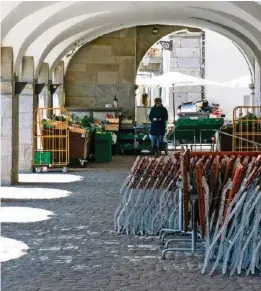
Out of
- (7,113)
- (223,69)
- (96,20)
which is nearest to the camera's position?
(7,113)

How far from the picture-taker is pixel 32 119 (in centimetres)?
2028

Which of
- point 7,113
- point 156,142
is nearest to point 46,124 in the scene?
point 7,113

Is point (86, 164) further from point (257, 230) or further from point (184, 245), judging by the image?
point (257, 230)

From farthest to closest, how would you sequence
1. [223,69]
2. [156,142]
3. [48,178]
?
[223,69] → [156,142] → [48,178]

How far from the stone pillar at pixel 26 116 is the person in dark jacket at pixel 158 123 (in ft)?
15.7

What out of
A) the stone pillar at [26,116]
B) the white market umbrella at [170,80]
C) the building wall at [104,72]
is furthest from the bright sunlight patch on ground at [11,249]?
the white market umbrella at [170,80]

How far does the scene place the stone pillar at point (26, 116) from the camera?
20.1m

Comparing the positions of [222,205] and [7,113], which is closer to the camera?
[222,205]

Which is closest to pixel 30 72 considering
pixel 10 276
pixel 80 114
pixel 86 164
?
pixel 86 164

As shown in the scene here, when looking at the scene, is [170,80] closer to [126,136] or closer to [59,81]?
[126,136]

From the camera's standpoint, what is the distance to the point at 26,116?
66.6 ft

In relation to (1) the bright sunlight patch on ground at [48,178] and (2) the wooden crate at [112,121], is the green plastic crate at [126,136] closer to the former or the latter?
(2) the wooden crate at [112,121]

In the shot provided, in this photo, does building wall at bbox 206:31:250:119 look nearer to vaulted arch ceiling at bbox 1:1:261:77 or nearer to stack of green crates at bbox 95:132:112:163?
vaulted arch ceiling at bbox 1:1:261:77

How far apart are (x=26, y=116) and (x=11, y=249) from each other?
1129 cm
